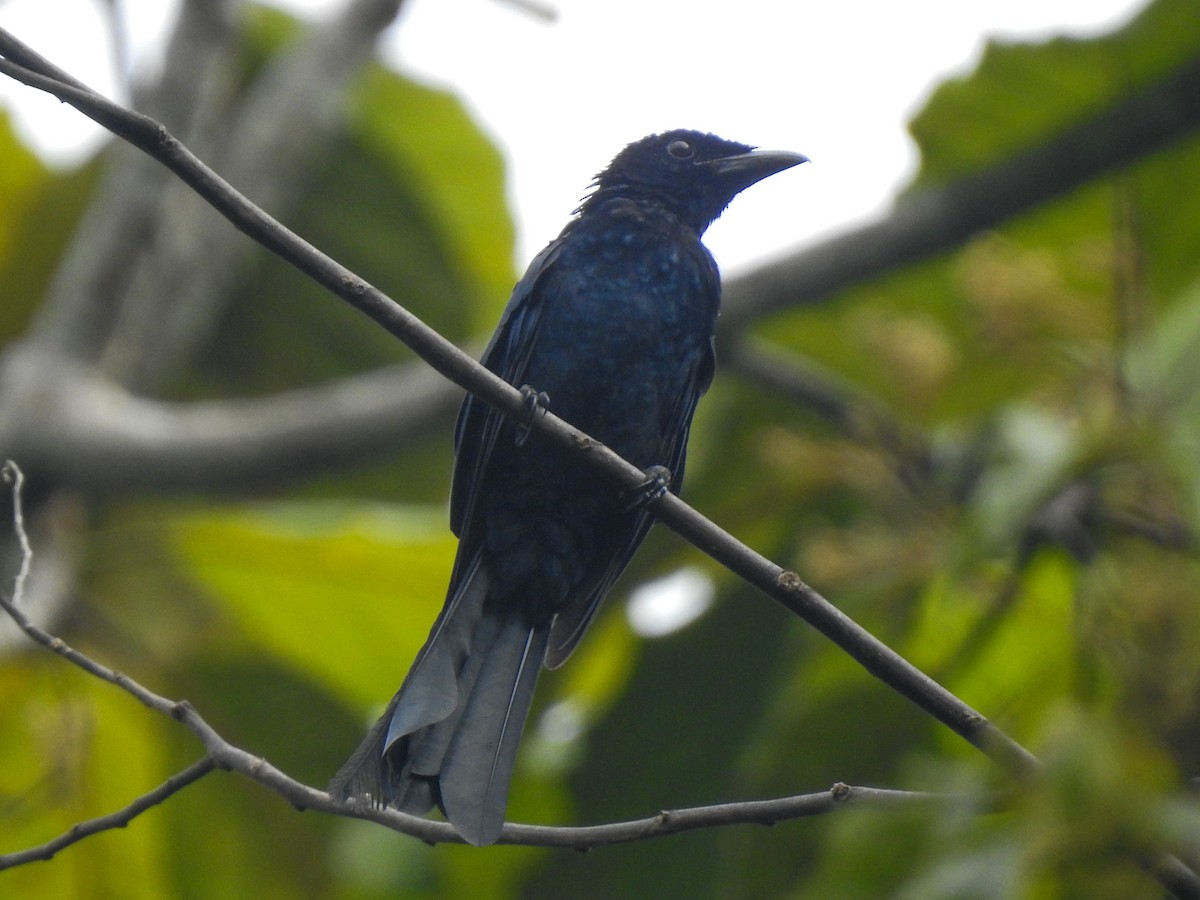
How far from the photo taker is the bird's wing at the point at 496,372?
3260 millimetres

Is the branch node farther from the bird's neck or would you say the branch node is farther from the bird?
the bird's neck

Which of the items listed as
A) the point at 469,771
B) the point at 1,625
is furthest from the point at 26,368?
the point at 469,771

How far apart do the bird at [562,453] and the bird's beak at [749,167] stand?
0.81 feet

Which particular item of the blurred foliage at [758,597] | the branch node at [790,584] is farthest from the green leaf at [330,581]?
the branch node at [790,584]

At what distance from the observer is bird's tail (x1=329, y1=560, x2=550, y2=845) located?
2.50 metres

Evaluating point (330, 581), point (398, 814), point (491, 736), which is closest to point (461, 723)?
point (491, 736)

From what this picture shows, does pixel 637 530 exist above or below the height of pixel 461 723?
above

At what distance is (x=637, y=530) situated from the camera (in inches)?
133

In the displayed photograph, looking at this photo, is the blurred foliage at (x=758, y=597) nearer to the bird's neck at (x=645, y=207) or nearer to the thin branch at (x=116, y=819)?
the bird's neck at (x=645, y=207)

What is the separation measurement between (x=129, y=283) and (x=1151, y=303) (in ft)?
10.1

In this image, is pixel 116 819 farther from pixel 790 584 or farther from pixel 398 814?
pixel 790 584

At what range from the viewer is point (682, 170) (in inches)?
162

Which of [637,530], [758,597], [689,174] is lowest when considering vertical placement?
[758,597]

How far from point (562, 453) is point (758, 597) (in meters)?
1.47
